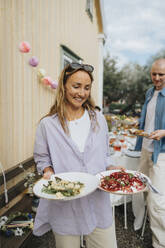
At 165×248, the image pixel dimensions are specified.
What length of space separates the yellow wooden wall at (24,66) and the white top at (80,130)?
4.62ft

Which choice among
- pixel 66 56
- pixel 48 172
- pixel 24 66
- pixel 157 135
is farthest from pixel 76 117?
pixel 66 56

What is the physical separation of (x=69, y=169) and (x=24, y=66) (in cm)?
218

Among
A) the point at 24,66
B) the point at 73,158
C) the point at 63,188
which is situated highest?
the point at 24,66

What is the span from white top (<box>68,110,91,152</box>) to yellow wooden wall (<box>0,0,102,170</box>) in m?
1.41

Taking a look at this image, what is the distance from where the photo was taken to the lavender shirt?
1362 mm

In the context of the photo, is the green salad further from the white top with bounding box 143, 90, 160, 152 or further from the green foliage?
the green foliage

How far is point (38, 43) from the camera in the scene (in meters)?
3.48

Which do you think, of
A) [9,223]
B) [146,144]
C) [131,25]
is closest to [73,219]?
[9,223]

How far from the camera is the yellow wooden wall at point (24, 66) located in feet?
8.39

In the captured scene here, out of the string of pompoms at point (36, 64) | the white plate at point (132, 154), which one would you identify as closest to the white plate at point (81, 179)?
the white plate at point (132, 154)

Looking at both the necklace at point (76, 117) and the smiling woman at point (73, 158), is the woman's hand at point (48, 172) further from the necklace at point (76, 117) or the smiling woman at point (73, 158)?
the necklace at point (76, 117)

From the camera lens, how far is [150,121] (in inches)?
102

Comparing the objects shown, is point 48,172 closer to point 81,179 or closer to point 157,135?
point 81,179

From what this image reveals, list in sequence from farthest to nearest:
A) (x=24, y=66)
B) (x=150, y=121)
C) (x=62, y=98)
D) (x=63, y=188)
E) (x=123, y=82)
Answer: (x=123, y=82), (x=24, y=66), (x=150, y=121), (x=62, y=98), (x=63, y=188)
